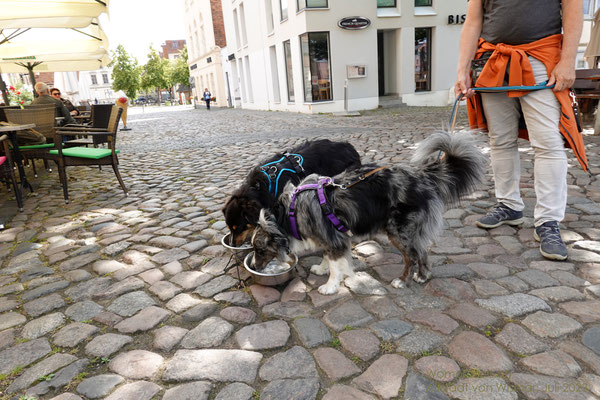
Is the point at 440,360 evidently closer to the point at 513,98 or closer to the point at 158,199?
the point at 513,98

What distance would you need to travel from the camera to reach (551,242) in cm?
327

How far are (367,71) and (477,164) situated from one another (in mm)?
18435

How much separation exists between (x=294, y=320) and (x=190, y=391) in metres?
0.87

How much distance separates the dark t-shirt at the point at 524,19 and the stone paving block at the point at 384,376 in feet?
9.38

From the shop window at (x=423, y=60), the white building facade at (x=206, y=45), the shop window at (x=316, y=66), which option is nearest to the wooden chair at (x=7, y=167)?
the shop window at (x=316, y=66)

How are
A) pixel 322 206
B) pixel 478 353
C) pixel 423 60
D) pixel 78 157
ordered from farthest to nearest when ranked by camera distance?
pixel 423 60, pixel 78 157, pixel 322 206, pixel 478 353

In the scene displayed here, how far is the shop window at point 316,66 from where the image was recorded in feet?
64.7

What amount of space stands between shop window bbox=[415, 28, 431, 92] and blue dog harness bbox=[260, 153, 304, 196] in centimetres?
1957

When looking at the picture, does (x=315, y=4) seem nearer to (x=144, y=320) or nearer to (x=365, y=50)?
(x=365, y=50)

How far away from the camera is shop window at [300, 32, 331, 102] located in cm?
1973

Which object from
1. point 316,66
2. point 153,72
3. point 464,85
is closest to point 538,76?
point 464,85

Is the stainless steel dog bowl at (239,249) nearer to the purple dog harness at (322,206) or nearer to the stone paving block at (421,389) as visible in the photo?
the purple dog harness at (322,206)

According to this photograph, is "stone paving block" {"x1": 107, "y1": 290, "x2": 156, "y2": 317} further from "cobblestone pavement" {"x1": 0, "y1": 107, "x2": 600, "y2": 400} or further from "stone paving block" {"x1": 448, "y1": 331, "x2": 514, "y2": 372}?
"stone paving block" {"x1": 448, "y1": 331, "x2": 514, "y2": 372}

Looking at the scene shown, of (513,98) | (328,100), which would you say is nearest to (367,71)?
(328,100)
